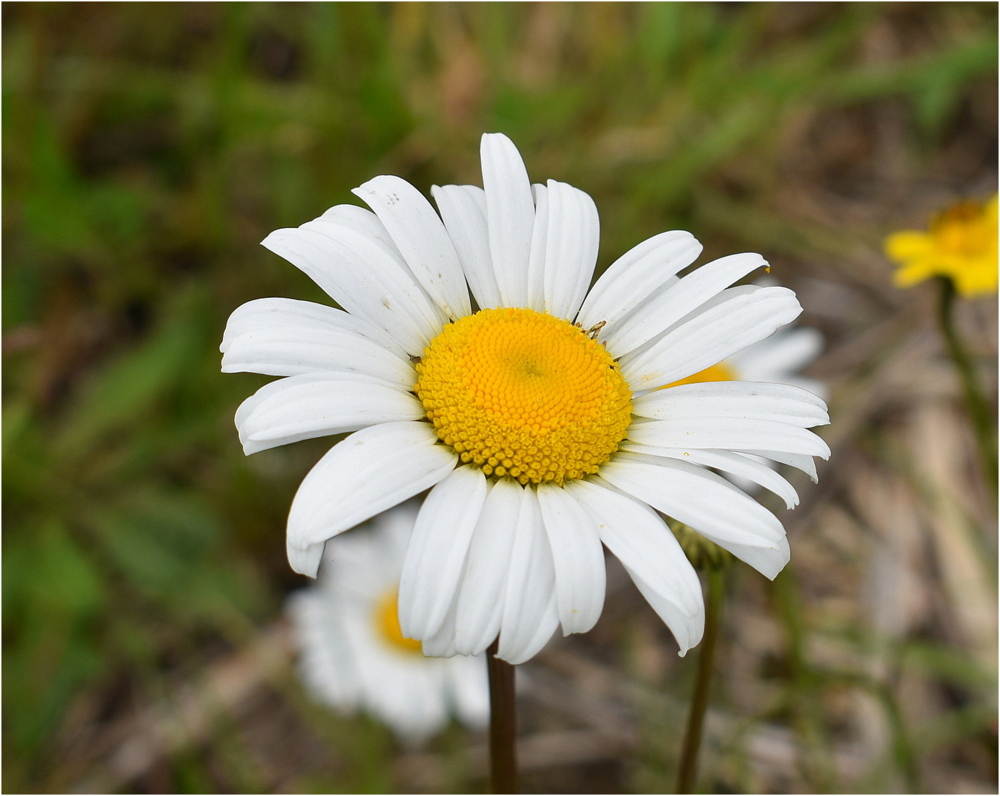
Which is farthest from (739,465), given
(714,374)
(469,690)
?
(469,690)

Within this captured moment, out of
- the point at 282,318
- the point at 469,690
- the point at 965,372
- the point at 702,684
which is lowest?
the point at 469,690

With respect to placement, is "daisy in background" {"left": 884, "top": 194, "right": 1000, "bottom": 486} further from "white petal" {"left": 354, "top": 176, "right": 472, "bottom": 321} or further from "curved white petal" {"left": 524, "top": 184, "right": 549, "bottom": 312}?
"white petal" {"left": 354, "top": 176, "right": 472, "bottom": 321}

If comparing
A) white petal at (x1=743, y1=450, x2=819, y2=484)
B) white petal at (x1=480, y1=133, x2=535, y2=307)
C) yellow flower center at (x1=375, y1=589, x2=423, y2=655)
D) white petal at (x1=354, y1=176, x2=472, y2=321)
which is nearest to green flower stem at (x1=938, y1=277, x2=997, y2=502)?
white petal at (x1=743, y1=450, x2=819, y2=484)

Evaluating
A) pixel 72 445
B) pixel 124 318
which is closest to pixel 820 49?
pixel 124 318

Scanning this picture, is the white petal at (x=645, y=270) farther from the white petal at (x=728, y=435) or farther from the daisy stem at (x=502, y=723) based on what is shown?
the daisy stem at (x=502, y=723)

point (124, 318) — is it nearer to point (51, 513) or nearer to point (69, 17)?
point (51, 513)

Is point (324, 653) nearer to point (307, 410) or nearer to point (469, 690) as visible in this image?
point (469, 690)
